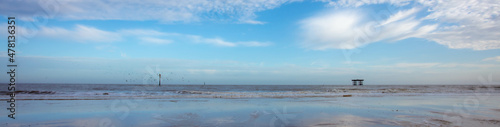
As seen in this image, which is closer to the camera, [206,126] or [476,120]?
[206,126]

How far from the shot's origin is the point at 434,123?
31.7ft

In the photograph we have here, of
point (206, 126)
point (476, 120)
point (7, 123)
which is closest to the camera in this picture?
point (206, 126)

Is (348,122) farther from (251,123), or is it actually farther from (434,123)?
(251,123)

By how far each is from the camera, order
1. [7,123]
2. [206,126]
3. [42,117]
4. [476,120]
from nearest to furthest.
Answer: [206,126], [7,123], [476,120], [42,117]

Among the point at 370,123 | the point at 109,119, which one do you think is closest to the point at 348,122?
the point at 370,123

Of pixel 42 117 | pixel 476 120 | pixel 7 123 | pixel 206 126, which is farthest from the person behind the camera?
pixel 42 117

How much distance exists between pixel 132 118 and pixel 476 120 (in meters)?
13.3

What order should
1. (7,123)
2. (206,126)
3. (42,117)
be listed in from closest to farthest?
(206,126), (7,123), (42,117)

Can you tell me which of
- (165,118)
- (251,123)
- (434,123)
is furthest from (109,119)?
(434,123)

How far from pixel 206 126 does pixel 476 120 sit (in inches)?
398

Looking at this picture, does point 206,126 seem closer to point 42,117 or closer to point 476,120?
point 42,117

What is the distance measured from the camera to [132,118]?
1086cm

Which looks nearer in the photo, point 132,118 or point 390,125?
point 390,125

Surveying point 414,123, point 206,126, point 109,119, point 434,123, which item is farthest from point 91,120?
point 434,123
